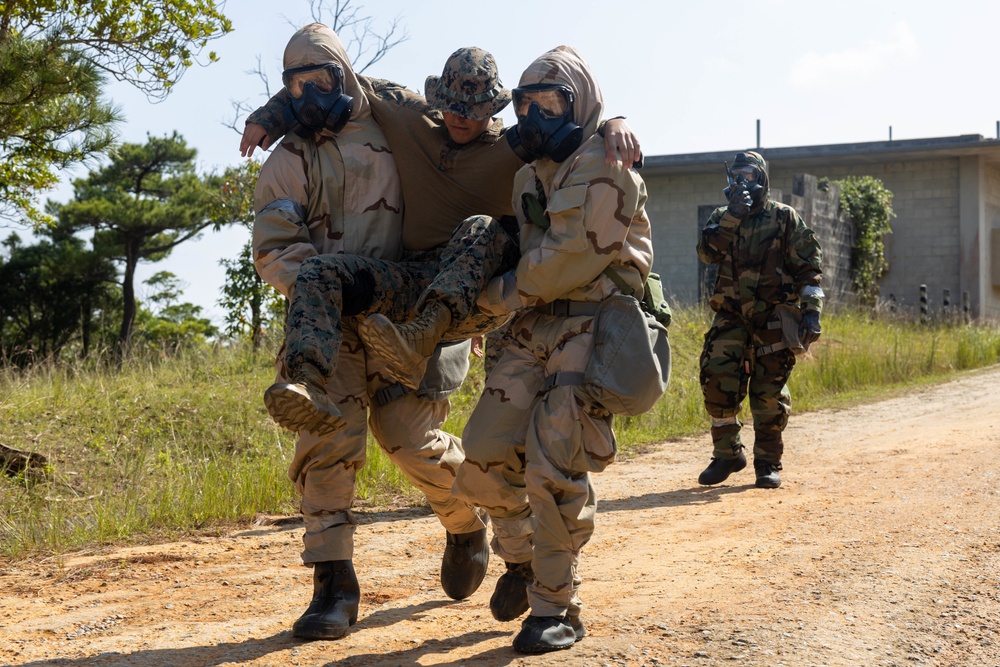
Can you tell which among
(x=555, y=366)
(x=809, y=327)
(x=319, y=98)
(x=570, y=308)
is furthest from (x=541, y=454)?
(x=809, y=327)

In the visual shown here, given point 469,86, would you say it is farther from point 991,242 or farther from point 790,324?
point 991,242

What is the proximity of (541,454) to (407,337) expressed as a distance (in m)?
0.62

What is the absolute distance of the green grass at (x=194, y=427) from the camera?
6.66 meters

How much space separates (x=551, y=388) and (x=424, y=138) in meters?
1.28

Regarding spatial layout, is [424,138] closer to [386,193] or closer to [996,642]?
[386,193]

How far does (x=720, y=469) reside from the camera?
298 inches

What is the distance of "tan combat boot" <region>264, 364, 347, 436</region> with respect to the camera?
3635 millimetres

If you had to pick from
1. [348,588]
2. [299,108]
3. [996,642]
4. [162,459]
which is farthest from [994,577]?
[162,459]

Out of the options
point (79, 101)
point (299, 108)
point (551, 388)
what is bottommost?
point (551, 388)

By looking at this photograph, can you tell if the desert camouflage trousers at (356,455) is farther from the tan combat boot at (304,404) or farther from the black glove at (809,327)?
the black glove at (809,327)

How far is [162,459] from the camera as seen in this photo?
8984 mm

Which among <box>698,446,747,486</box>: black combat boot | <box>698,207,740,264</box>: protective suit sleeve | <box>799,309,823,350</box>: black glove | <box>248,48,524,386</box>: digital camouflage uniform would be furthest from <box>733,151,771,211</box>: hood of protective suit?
<box>248,48,524,386</box>: digital camouflage uniform

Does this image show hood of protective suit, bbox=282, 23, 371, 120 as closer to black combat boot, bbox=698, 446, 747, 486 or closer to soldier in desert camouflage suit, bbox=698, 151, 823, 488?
soldier in desert camouflage suit, bbox=698, 151, 823, 488

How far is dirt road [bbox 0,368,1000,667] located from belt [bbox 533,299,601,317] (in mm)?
1180
